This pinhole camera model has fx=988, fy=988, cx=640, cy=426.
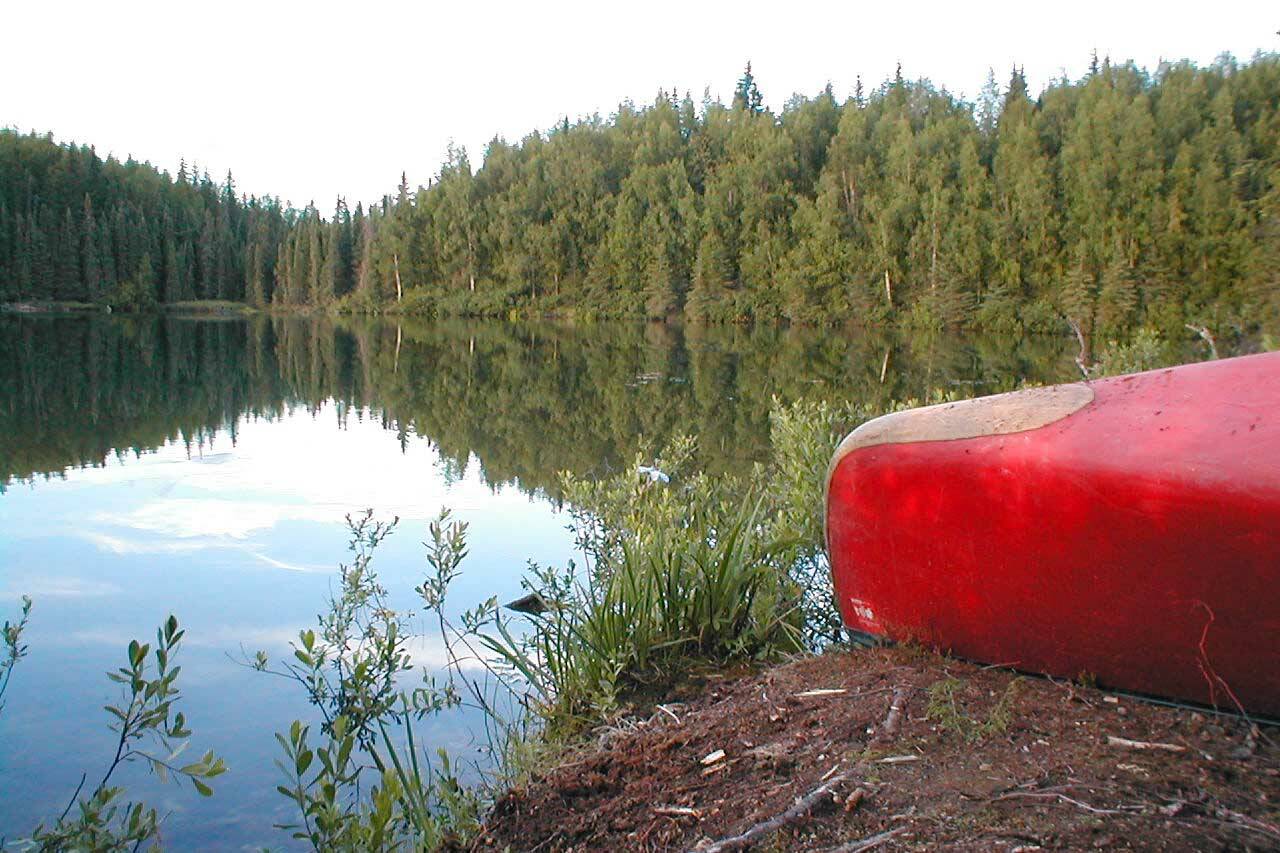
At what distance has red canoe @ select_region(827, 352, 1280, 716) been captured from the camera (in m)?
2.91

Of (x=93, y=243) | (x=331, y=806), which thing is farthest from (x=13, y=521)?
(x=93, y=243)

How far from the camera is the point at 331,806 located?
308cm

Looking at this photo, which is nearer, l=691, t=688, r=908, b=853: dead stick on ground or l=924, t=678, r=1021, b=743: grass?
l=691, t=688, r=908, b=853: dead stick on ground

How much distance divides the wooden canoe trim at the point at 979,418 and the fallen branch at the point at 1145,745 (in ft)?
3.44

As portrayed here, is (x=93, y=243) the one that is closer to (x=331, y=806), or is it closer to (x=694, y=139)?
(x=694, y=139)

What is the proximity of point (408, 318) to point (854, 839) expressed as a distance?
7143 centimetres

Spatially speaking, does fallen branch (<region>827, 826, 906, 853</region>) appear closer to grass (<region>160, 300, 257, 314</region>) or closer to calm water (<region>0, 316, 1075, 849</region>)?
calm water (<region>0, 316, 1075, 849</region>)

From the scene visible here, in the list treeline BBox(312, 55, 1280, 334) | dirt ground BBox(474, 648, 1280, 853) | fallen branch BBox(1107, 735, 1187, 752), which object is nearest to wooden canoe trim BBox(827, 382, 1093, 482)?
dirt ground BBox(474, 648, 1280, 853)

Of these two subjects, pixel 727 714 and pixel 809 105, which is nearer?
pixel 727 714

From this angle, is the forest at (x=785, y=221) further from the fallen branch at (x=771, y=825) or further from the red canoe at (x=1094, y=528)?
the fallen branch at (x=771, y=825)

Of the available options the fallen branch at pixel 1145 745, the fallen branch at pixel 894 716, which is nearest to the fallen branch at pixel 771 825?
the fallen branch at pixel 894 716

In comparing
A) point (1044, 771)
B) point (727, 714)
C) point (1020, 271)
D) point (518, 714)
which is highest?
point (1020, 271)

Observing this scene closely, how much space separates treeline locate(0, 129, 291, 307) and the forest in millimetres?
→ 322

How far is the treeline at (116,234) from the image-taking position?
79.2m
